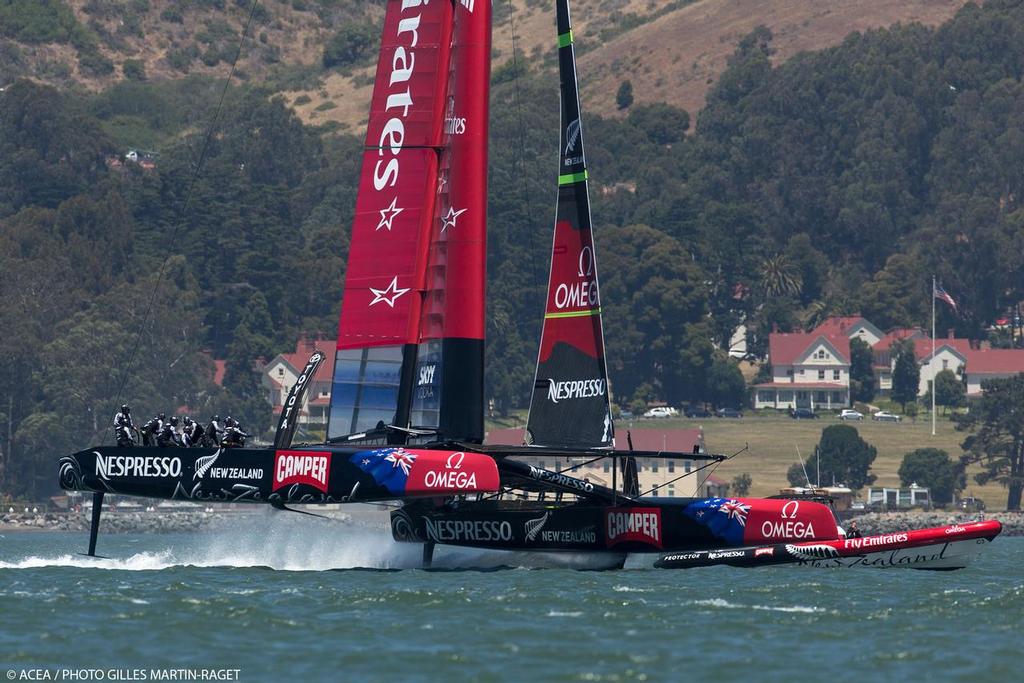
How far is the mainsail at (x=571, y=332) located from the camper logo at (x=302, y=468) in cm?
404

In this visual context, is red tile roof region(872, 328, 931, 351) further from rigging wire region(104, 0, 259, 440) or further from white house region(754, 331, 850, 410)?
rigging wire region(104, 0, 259, 440)

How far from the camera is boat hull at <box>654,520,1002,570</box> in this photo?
31.2 m

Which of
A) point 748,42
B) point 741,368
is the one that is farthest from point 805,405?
point 748,42

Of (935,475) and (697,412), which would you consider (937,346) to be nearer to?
(697,412)

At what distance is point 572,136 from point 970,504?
198 feet

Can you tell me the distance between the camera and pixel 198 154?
153000 millimetres

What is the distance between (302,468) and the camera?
30.7 meters

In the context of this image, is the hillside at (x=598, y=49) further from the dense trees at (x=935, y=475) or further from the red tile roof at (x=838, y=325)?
the dense trees at (x=935, y=475)

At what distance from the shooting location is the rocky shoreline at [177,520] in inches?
3265

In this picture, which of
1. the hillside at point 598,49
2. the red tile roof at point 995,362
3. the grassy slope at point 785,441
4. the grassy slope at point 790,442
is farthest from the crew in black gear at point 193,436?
the hillside at point 598,49

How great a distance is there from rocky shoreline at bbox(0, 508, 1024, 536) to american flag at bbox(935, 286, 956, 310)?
33911 millimetres

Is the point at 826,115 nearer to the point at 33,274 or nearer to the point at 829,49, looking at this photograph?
the point at 829,49

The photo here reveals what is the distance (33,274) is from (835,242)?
5757cm

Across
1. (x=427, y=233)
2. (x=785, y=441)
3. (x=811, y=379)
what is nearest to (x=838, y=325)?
(x=811, y=379)
